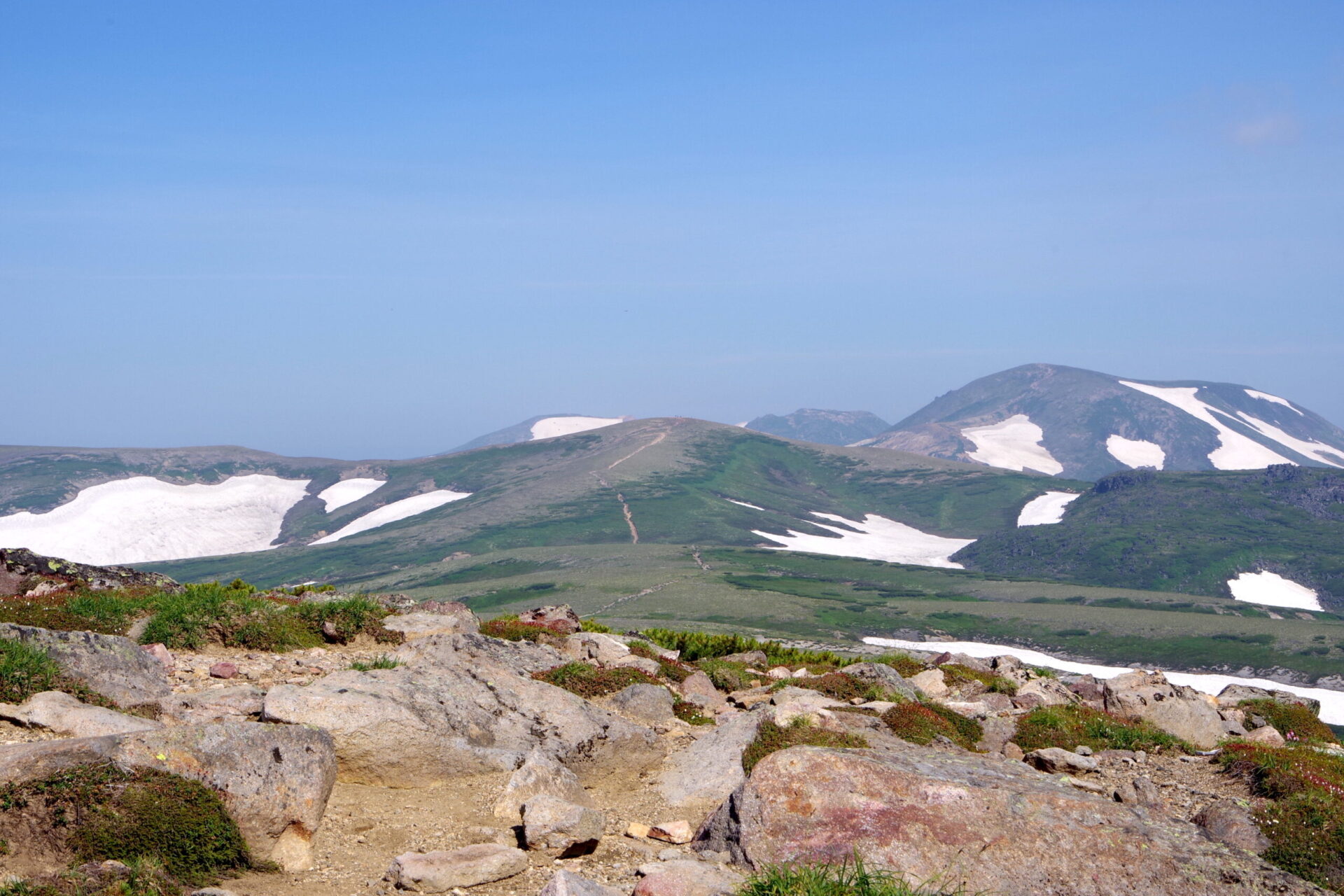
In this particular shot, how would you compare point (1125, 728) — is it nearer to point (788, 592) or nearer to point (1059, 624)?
point (1059, 624)

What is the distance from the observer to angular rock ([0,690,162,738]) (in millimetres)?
11227

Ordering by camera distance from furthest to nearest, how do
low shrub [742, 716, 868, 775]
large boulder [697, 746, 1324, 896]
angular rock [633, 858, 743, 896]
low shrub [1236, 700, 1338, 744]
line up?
1. low shrub [1236, 700, 1338, 744]
2. low shrub [742, 716, 868, 775]
3. large boulder [697, 746, 1324, 896]
4. angular rock [633, 858, 743, 896]

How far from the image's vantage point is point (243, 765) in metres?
9.89

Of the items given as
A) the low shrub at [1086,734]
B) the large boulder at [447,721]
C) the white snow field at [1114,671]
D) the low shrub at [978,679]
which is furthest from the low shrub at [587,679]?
the white snow field at [1114,671]

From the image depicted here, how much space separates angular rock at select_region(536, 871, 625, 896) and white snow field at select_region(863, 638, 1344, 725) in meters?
74.8

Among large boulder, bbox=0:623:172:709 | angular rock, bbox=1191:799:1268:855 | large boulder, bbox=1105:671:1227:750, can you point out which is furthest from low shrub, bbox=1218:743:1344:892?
large boulder, bbox=0:623:172:709

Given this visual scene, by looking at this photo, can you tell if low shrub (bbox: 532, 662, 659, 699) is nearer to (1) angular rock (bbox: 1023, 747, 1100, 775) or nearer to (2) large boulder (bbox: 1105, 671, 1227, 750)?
(1) angular rock (bbox: 1023, 747, 1100, 775)

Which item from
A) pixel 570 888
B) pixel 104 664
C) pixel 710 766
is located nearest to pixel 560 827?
pixel 570 888

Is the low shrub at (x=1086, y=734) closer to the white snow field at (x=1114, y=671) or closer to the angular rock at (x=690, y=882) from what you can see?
the angular rock at (x=690, y=882)

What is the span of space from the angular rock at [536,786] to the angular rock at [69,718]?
4.48 meters

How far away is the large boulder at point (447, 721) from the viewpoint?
12070 mm

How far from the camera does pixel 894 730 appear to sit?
16562mm

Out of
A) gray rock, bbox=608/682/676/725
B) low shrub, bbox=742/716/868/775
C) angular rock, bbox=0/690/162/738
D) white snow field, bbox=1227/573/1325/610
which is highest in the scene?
angular rock, bbox=0/690/162/738

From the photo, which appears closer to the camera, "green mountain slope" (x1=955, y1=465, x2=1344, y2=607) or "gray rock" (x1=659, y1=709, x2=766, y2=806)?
"gray rock" (x1=659, y1=709, x2=766, y2=806)
